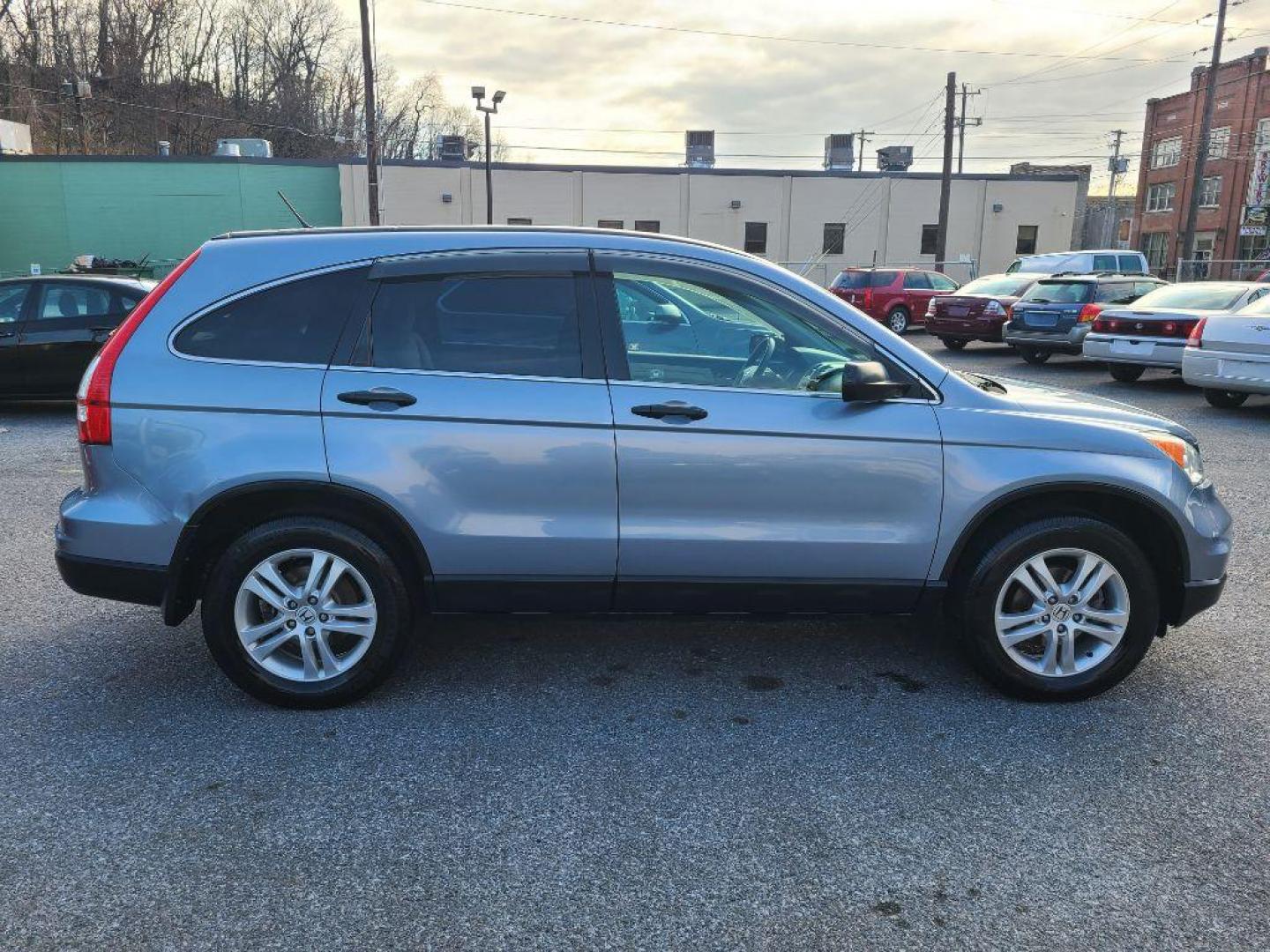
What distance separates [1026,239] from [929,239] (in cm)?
460

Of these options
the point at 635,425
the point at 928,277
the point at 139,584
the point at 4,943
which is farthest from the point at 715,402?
the point at 928,277

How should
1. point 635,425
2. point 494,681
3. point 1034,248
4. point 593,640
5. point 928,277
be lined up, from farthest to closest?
point 1034,248 < point 928,277 < point 593,640 < point 494,681 < point 635,425

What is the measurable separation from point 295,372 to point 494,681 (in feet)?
4.77

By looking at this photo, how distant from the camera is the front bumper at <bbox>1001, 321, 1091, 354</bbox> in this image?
15133 mm

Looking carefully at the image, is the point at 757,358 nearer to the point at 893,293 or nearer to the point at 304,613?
the point at 304,613

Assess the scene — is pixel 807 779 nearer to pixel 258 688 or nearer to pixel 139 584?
pixel 258 688

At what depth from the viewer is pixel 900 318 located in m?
23.6

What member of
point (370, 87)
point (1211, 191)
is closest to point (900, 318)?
point (370, 87)

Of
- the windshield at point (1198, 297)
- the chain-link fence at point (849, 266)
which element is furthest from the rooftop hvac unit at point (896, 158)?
the windshield at point (1198, 297)

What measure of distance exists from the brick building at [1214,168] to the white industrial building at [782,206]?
7.69 meters

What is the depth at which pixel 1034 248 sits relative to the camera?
141 ft

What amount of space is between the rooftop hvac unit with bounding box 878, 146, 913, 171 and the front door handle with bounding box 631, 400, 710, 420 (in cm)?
4385

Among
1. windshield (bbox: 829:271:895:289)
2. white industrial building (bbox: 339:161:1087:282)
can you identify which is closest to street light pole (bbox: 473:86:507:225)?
white industrial building (bbox: 339:161:1087:282)

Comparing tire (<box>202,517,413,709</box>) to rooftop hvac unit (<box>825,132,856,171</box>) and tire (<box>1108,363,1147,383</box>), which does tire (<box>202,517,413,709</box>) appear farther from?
rooftop hvac unit (<box>825,132,856,171</box>)
